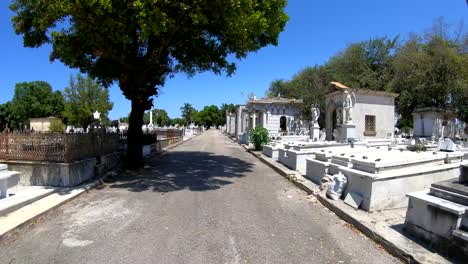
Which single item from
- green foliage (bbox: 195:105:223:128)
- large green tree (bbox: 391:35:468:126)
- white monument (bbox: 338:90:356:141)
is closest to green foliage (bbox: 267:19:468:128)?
large green tree (bbox: 391:35:468:126)

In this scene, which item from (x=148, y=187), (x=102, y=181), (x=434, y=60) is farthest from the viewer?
(x=434, y=60)

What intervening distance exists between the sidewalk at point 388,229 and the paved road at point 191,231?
145mm

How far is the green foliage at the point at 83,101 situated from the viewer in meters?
55.8

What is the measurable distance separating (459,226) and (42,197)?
803cm

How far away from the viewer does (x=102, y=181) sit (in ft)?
35.3

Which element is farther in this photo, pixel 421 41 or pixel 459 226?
pixel 421 41

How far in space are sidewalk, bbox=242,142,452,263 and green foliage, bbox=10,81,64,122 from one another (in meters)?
72.5

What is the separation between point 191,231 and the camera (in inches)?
225

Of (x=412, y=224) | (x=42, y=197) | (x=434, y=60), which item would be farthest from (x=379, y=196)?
(x=434, y=60)

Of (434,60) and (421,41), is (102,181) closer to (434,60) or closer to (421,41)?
(434,60)

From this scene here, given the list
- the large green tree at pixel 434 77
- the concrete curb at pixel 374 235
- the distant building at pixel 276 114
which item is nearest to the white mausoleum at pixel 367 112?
the large green tree at pixel 434 77

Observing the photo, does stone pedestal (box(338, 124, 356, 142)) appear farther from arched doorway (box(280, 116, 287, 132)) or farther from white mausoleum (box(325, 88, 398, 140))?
arched doorway (box(280, 116, 287, 132))

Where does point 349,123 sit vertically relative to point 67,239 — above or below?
above

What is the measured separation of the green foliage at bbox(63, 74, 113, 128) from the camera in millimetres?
55812
